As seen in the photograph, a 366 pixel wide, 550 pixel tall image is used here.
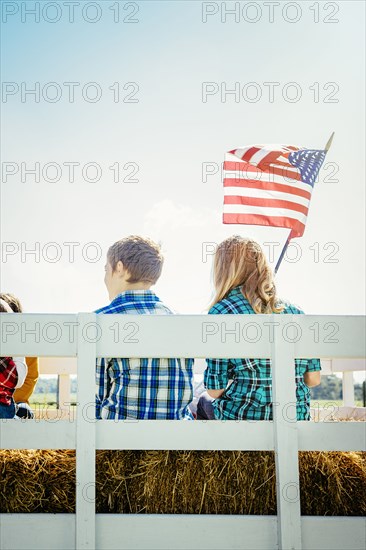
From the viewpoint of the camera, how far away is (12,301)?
421 cm

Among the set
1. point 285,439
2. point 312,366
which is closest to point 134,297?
point 312,366

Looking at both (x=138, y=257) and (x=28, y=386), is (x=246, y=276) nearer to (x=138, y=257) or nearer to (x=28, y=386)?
(x=138, y=257)

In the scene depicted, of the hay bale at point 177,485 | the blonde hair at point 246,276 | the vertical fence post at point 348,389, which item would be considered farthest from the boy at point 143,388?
the vertical fence post at point 348,389

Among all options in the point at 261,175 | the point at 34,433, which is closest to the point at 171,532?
the point at 34,433

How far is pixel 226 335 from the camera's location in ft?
8.90

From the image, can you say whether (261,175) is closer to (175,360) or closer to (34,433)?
(175,360)

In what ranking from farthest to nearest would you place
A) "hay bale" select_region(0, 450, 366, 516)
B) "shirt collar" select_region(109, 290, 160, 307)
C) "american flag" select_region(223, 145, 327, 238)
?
"american flag" select_region(223, 145, 327, 238)
"shirt collar" select_region(109, 290, 160, 307)
"hay bale" select_region(0, 450, 366, 516)

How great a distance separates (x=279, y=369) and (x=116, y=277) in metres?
1.13


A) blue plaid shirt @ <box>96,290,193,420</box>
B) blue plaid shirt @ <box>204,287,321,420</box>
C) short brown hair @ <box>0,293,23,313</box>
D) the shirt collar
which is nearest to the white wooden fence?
blue plaid shirt @ <box>96,290,193,420</box>

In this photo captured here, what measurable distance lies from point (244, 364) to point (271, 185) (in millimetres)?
4158

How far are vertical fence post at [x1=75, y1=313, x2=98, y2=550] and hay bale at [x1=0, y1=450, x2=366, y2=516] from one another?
0.17 meters

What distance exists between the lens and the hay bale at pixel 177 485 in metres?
2.79

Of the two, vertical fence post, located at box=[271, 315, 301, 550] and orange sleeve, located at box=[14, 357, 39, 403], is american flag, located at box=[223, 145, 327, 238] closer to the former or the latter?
orange sleeve, located at box=[14, 357, 39, 403]

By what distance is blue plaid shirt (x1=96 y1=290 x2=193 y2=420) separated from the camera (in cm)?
304
